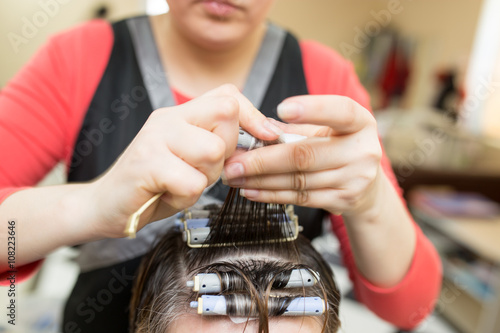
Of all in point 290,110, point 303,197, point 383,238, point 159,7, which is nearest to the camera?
point 290,110

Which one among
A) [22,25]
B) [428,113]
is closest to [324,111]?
[22,25]

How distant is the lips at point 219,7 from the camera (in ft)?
1.87

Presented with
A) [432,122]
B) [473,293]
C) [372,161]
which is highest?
[372,161]

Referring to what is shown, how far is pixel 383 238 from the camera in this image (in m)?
0.58

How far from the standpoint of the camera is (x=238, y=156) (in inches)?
17.2

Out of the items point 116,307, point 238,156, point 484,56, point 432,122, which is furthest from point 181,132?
point 484,56

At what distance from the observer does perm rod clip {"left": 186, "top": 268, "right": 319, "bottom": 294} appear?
1.54ft

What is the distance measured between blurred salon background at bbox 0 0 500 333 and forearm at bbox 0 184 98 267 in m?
0.45

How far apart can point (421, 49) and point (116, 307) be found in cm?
390

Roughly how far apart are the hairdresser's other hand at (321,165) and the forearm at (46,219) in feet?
0.58

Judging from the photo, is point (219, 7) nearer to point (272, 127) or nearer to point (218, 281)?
point (272, 127)

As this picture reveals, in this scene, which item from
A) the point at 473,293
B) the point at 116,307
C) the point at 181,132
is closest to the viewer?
the point at 181,132

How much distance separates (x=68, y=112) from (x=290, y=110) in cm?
48

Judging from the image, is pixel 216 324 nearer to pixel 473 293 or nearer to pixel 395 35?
pixel 473 293
